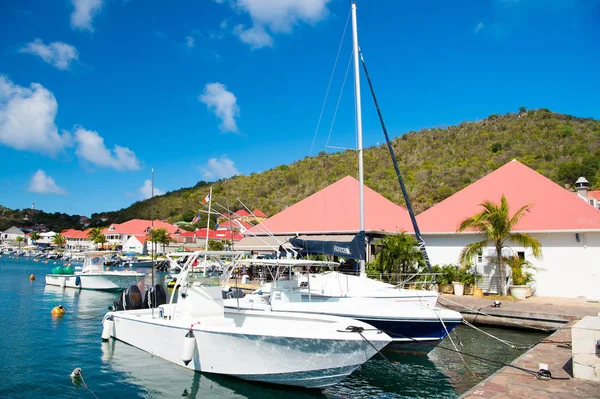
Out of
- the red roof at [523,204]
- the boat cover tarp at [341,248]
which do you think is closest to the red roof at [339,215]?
the red roof at [523,204]

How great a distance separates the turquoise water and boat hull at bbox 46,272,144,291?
1552 cm

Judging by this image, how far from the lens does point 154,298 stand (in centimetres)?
1562

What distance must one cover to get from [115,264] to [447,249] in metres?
53.5

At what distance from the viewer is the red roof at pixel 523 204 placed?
20391 millimetres

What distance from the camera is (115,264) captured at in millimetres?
63188

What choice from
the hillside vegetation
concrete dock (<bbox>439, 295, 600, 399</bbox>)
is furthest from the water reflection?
the hillside vegetation

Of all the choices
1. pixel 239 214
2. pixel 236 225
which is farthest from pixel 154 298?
pixel 239 214

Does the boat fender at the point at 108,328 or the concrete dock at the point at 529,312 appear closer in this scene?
the boat fender at the point at 108,328

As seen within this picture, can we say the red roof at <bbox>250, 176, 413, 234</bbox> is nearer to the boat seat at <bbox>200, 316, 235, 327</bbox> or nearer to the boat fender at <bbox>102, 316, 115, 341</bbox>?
the boat fender at <bbox>102, 316, 115, 341</bbox>

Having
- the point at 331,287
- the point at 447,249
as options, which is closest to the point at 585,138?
the point at 447,249

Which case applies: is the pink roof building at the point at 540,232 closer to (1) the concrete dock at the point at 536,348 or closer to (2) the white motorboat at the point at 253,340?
(1) the concrete dock at the point at 536,348

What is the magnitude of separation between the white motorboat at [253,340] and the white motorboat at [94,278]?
21.8 meters

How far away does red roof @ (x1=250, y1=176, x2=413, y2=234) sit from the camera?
26.9m

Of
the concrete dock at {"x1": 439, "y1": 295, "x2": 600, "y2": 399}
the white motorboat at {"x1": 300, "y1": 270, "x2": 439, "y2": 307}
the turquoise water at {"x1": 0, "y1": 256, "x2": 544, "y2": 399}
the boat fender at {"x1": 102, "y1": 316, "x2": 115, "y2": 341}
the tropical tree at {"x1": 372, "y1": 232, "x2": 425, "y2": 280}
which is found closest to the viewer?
the concrete dock at {"x1": 439, "y1": 295, "x2": 600, "y2": 399}
